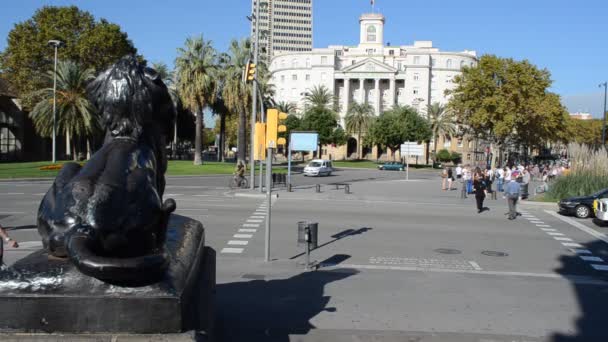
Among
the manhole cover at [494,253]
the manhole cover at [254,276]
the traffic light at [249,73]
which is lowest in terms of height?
the manhole cover at [494,253]

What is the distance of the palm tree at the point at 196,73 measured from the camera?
167 ft

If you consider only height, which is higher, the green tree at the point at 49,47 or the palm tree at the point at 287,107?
the green tree at the point at 49,47

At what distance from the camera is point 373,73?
383 feet

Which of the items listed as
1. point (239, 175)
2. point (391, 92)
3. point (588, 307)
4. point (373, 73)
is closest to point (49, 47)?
point (239, 175)

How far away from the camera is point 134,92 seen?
12.8 ft

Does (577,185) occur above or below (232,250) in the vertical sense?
above

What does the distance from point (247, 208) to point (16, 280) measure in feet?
60.7

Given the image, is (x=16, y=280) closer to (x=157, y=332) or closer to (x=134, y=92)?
(x=157, y=332)

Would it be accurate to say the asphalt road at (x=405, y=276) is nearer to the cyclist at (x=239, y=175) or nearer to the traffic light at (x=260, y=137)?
the traffic light at (x=260, y=137)

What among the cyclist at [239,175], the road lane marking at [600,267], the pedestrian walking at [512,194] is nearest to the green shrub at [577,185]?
the pedestrian walking at [512,194]

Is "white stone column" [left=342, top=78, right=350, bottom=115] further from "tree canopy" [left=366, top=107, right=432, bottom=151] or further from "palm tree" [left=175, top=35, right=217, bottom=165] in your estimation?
"palm tree" [left=175, top=35, right=217, bottom=165]

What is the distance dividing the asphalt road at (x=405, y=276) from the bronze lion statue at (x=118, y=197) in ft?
10.5

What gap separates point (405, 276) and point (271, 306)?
3.42 meters

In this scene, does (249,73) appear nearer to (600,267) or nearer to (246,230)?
(246,230)
